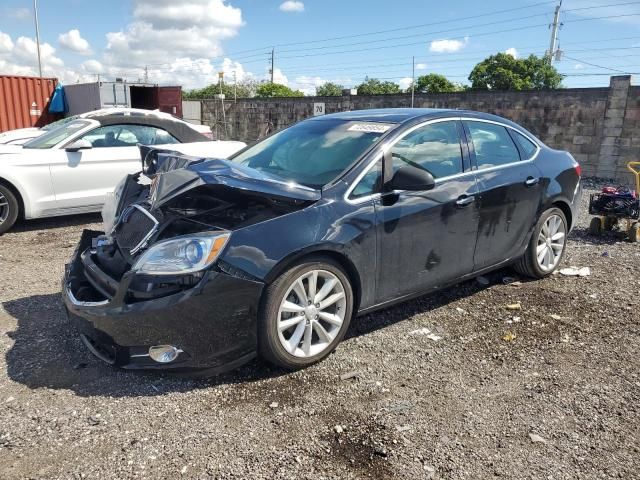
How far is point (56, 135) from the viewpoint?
7.38 metres

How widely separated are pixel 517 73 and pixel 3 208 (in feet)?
176

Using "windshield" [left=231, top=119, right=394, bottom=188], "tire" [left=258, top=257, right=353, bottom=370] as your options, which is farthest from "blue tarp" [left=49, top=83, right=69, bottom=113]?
"tire" [left=258, top=257, right=353, bottom=370]

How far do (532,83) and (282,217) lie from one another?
183ft

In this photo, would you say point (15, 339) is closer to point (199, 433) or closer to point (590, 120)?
point (199, 433)

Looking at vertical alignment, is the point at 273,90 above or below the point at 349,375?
above

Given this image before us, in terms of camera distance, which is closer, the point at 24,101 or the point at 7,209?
the point at 7,209

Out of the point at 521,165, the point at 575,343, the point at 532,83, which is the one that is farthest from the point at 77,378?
the point at 532,83

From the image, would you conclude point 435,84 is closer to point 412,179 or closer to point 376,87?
point 376,87

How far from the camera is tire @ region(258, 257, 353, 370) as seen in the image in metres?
3.09

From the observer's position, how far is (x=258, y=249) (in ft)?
9.91

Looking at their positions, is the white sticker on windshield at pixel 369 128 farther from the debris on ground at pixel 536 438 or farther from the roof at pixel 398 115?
the debris on ground at pixel 536 438

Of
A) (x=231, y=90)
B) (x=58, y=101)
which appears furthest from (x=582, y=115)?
(x=231, y=90)

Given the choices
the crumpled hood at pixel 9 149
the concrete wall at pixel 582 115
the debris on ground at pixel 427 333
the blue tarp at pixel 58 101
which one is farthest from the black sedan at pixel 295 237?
the blue tarp at pixel 58 101

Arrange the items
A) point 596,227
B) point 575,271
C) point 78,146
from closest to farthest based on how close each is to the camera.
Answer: point 575,271, point 596,227, point 78,146
